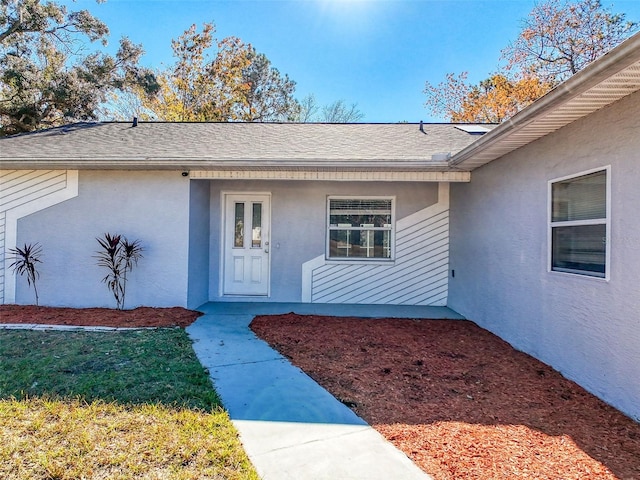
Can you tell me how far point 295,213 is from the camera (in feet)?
25.4

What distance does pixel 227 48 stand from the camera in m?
20.6

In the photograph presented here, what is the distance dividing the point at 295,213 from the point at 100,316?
13.2 feet

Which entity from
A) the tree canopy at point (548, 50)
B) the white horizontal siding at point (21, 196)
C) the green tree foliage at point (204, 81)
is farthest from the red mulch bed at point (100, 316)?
the tree canopy at point (548, 50)

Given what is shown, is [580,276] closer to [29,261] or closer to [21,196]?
[29,261]

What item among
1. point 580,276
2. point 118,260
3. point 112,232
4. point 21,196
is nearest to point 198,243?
point 118,260

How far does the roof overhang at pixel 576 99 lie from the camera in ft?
8.48

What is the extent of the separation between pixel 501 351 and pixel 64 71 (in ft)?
A: 64.6

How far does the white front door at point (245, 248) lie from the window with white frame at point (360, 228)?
149 cm

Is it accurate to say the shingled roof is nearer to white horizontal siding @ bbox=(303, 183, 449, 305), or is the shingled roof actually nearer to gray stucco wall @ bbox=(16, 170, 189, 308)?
gray stucco wall @ bbox=(16, 170, 189, 308)

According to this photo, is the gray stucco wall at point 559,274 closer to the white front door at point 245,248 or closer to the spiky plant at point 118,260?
the white front door at point 245,248

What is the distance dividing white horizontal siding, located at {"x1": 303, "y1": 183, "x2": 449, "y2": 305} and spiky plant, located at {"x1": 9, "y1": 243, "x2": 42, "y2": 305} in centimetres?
504

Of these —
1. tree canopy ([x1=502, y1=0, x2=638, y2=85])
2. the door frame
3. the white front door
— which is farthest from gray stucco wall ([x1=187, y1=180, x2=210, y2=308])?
tree canopy ([x1=502, y1=0, x2=638, y2=85])

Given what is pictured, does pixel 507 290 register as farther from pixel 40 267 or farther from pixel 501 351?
pixel 40 267

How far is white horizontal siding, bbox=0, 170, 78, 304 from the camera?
6.73 meters
